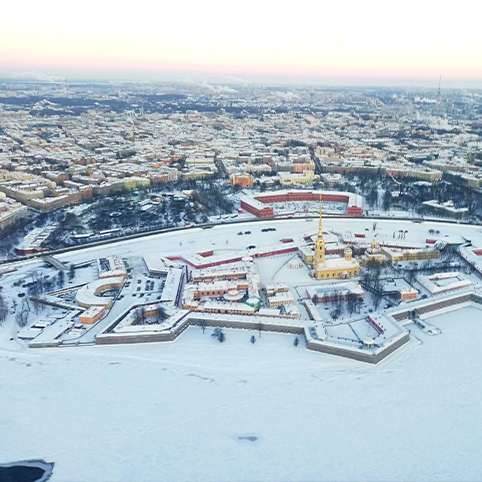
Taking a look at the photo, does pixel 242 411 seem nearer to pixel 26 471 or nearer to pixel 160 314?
pixel 26 471

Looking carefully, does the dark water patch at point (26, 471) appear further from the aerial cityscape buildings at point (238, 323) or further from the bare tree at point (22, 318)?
the bare tree at point (22, 318)

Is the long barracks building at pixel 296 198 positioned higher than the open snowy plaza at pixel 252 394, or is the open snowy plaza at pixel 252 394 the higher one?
the long barracks building at pixel 296 198

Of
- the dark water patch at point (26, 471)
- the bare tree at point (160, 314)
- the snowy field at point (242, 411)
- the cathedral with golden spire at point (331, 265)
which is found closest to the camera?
the dark water patch at point (26, 471)

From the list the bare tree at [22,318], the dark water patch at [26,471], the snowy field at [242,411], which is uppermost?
the bare tree at [22,318]

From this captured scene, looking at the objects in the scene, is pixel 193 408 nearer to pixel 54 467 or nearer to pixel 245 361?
pixel 245 361

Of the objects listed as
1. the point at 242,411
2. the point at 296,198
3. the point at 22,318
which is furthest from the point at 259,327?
the point at 296,198

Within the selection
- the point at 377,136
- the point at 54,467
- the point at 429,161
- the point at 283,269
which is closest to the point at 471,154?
the point at 429,161

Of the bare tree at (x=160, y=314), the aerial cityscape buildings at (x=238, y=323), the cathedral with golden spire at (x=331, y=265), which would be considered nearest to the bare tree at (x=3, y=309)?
the aerial cityscape buildings at (x=238, y=323)

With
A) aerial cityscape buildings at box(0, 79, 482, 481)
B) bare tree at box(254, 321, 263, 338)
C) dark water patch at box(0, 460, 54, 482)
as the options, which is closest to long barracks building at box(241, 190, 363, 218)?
aerial cityscape buildings at box(0, 79, 482, 481)
